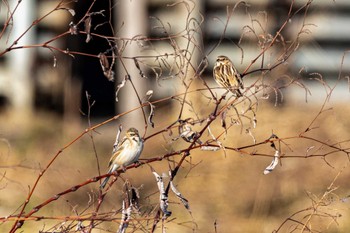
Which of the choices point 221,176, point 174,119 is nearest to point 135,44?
point 174,119

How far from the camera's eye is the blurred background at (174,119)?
754 centimetres

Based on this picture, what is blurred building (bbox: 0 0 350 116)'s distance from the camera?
10688mm

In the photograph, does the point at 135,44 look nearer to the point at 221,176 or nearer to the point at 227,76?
the point at 221,176

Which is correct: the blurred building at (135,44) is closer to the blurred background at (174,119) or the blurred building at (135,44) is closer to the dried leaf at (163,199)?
the blurred background at (174,119)

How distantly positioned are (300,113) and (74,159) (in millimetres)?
2244

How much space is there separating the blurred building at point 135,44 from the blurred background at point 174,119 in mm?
15

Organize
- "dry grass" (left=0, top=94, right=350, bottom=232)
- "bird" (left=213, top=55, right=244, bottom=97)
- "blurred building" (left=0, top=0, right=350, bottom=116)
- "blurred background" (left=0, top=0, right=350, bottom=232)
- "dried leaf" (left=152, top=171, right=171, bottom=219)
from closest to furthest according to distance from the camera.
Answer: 1. "dried leaf" (left=152, top=171, right=171, bottom=219)
2. "bird" (left=213, top=55, right=244, bottom=97)
3. "dry grass" (left=0, top=94, right=350, bottom=232)
4. "blurred background" (left=0, top=0, right=350, bottom=232)
5. "blurred building" (left=0, top=0, right=350, bottom=116)

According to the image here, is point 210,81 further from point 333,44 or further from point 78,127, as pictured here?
point 78,127

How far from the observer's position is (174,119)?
9.02 metres

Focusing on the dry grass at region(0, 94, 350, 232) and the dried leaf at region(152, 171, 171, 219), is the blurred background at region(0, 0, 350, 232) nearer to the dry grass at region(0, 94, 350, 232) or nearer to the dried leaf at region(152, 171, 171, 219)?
the dry grass at region(0, 94, 350, 232)

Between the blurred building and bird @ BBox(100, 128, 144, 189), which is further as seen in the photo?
the blurred building

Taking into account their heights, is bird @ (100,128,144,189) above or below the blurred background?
above

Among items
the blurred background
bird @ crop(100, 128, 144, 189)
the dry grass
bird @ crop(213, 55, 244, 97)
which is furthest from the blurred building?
bird @ crop(213, 55, 244, 97)

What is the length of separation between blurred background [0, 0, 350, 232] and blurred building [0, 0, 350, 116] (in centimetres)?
2
